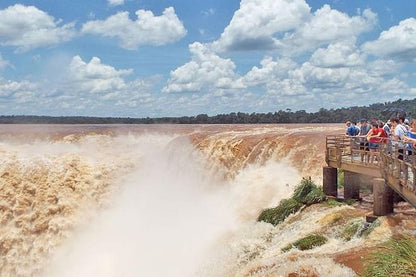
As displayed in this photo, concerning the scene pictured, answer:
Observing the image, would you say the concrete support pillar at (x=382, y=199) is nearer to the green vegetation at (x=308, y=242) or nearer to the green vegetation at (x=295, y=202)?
the green vegetation at (x=308, y=242)

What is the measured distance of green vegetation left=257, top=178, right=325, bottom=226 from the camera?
49.8ft

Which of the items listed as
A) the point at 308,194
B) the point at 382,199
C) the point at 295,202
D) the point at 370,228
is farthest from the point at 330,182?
the point at 370,228

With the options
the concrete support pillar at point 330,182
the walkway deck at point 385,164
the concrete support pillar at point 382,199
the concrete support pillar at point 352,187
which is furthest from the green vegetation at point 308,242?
the concrete support pillar at point 330,182

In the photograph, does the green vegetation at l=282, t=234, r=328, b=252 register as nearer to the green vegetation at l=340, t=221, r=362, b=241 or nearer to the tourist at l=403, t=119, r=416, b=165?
Answer: the green vegetation at l=340, t=221, r=362, b=241

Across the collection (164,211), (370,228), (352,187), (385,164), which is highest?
(385,164)

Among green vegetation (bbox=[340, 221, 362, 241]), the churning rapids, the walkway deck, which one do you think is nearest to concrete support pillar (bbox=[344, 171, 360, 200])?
the walkway deck

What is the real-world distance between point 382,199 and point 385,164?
38.0 inches

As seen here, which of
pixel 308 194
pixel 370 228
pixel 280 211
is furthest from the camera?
pixel 308 194

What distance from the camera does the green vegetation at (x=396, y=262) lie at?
7.27 meters

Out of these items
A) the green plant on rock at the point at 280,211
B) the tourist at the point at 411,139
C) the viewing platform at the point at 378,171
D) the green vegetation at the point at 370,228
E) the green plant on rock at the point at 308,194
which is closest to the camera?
the tourist at the point at 411,139

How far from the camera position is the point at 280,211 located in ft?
50.6

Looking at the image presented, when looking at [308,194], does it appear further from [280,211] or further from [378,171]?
[378,171]

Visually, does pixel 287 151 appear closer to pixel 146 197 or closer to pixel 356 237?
pixel 146 197

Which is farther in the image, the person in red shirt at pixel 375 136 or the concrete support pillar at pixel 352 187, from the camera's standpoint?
the concrete support pillar at pixel 352 187
